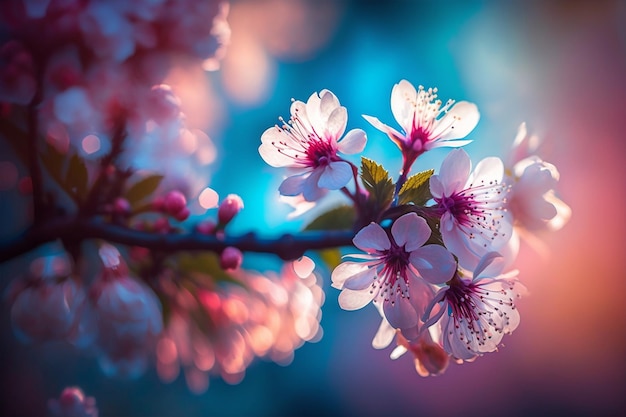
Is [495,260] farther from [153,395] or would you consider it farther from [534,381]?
[153,395]

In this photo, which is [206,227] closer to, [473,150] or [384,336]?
[384,336]

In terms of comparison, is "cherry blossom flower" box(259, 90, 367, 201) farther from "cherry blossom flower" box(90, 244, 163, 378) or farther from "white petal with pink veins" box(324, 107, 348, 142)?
"cherry blossom flower" box(90, 244, 163, 378)

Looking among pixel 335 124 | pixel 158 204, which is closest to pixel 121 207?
pixel 158 204

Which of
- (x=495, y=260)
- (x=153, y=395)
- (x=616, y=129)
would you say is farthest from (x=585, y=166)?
(x=153, y=395)

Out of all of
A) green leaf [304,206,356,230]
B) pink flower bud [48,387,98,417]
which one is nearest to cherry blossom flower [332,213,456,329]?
green leaf [304,206,356,230]

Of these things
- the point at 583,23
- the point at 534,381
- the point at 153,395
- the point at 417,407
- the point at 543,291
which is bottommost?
the point at 153,395

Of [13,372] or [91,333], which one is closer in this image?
[91,333]

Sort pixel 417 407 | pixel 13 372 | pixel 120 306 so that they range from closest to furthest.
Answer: pixel 120 306 < pixel 13 372 < pixel 417 407
